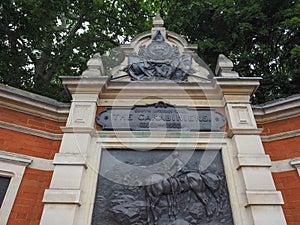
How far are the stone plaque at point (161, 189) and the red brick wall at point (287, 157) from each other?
1.25m

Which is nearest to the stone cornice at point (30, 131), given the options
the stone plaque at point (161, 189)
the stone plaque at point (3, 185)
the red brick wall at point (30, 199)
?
the red brick wall at point (30, 199)

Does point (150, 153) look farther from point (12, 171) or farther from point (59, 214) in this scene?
point (12, 171)

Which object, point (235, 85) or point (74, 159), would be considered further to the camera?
point (235, 85)

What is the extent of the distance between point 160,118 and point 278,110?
2645 millimetres

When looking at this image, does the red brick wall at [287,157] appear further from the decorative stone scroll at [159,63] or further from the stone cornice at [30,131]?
the stone cornice at [30,131]

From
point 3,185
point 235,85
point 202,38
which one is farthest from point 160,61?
point 202,38

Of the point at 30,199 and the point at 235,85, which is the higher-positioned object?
the point at 235,85

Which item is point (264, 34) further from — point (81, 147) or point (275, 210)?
point (81, 147)

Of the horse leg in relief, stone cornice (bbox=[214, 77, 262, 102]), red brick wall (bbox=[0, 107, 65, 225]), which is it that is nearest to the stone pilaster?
red brick wall (bbox=[0, 107, 65, 225])

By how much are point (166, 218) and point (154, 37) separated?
4807 mm

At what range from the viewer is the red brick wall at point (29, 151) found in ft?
13.1

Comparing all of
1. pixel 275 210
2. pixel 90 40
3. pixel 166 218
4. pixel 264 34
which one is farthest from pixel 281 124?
pixel 90 40

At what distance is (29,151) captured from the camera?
4.51 m

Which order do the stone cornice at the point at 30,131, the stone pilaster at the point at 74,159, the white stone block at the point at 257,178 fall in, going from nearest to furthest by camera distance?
the stone pilaster at the point at 74,159, the white stone block at the point at 257,178, the stone cornice at the point at 30,131
